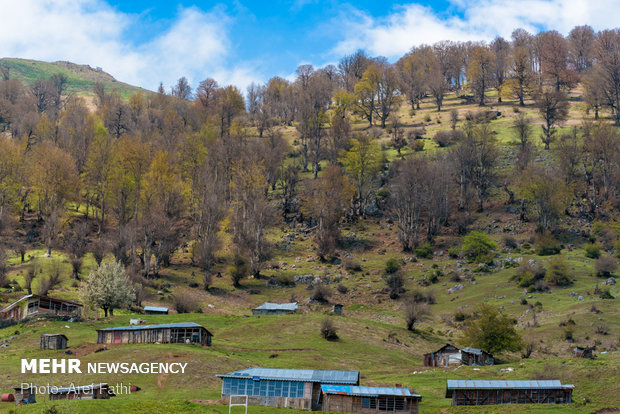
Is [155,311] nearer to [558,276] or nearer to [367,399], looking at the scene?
[367,399]

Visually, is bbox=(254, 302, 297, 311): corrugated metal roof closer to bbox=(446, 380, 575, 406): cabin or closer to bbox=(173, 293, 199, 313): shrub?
bbox=(173, 293, 199, 313): shrub

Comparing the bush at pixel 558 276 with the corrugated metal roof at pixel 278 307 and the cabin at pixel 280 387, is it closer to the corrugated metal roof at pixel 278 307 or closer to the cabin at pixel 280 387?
the corrugated metal roof at pixel 278 307

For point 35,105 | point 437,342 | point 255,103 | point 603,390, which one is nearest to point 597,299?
point 437,342

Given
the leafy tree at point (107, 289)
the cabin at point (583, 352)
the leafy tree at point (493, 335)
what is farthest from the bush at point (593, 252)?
the leafy tree at point (107, 289)

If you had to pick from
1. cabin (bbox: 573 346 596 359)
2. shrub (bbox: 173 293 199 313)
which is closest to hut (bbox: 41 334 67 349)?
shrub (bbox: 173 293 199 313)

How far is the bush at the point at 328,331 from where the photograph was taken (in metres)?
64.1

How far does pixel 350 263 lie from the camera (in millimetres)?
92812

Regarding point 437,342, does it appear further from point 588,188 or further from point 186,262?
point 588,188

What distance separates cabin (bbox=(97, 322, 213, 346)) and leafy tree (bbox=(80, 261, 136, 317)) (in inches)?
467

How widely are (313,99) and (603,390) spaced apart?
101 m

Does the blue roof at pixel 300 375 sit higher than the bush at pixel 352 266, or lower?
lower

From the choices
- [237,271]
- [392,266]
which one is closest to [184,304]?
[237,271]

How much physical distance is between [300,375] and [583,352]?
86.3ft

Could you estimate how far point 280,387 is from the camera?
146ft
